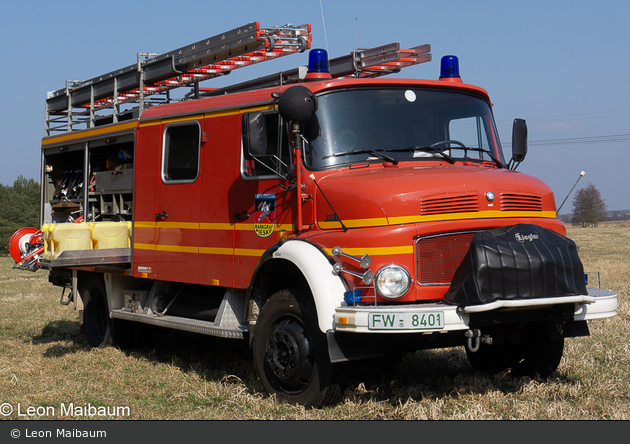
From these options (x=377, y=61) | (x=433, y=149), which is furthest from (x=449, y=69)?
(x=433, y=149)

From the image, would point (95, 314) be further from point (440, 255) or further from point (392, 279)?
point (440, 255)

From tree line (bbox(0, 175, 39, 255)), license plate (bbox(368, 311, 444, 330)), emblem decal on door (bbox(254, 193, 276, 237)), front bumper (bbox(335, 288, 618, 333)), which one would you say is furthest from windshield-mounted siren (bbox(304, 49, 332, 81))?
tree line (bbox(0, 175, 39, 255))

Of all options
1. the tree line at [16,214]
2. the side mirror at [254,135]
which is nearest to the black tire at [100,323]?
the side mirror at [254,135]

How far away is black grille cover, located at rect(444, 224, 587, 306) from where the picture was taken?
4547mm

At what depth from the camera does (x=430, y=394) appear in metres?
5.74

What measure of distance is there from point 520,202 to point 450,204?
2.17 ft

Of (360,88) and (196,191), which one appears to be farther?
(196,191)

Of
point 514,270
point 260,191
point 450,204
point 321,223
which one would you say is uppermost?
point 260,191

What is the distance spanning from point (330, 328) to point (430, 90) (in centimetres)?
255

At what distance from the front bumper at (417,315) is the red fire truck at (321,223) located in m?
0.01

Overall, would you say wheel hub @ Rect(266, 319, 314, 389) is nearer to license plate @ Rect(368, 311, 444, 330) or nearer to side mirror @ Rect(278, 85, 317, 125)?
license plate @ Rect(368, 311, 444, 330)

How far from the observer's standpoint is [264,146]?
18.7 ft

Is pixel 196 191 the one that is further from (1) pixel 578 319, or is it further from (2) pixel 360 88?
(1) pixel 578 319

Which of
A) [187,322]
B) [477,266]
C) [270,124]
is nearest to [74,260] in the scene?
[187,322]
